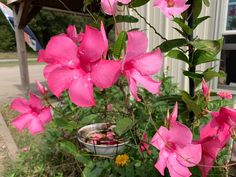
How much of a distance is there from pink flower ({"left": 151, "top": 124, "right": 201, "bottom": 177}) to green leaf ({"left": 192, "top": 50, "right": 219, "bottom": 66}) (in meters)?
0.34

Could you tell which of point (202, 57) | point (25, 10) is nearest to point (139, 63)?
point (202, 57)

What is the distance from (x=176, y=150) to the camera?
688 millimetres

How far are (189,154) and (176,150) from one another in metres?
0.03

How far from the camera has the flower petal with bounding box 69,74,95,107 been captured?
0.56 metres

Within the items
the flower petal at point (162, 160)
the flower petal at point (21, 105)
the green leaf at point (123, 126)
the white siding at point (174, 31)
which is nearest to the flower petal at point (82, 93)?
the flower petal at point (162, 160)

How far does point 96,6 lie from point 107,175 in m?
0.85

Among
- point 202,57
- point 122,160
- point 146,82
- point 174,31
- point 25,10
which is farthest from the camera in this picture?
point 25,10

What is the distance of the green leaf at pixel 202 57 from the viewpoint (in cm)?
92

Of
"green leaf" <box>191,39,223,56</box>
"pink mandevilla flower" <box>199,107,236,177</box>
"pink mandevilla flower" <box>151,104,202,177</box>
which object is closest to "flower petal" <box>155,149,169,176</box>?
"pink mandevilla flower" <box>151,104,202,177</box>

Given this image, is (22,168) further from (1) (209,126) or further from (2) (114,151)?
(1) (209,126)

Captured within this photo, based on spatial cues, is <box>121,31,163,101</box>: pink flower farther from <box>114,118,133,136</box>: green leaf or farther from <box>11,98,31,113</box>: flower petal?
<box>11,98,31,113</box>: flower petal

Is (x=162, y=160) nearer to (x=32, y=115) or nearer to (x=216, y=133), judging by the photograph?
(x=216, y=133)

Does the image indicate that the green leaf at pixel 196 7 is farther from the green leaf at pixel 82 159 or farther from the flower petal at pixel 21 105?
the green leaf at pixel 82 159

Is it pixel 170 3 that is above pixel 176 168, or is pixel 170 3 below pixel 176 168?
above
